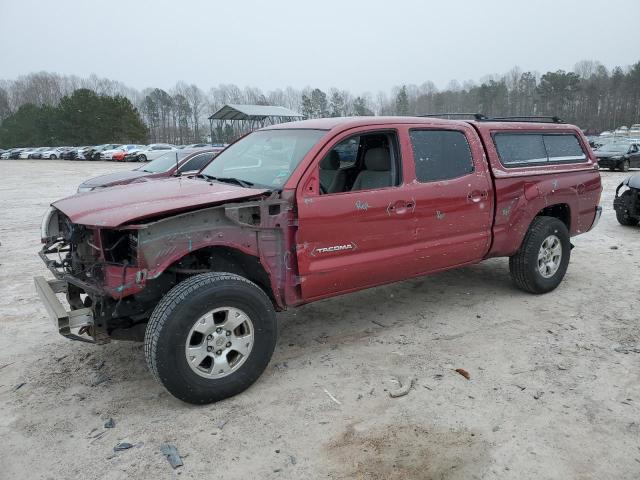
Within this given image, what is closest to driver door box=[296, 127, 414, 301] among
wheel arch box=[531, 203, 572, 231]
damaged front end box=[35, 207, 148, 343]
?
damaged front end box=[35, 207, 148, 343]

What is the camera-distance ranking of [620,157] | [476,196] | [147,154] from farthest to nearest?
1. [147,154]
2. [620,157]
3. [476,196]

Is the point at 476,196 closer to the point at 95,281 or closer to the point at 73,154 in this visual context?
the point at 95,281

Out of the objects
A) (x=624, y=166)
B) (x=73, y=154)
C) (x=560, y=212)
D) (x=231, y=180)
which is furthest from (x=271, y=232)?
(x=73, y=154)

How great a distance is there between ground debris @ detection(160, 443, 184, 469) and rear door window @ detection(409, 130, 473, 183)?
2.73 metres

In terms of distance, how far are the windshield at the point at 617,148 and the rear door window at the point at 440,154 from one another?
2034cm

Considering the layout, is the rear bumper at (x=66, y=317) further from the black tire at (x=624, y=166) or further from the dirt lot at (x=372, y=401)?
the black tire at (x=624, y=166)

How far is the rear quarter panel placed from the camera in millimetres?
4836

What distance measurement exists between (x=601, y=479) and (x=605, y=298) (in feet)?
10.4

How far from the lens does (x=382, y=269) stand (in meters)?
4.05

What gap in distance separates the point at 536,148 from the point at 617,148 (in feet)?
64.3

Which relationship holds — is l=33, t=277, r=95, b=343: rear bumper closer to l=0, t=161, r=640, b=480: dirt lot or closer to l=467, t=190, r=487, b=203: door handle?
l=0, t=161, r=640, b=480: dirt lot

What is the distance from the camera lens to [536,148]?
530cm

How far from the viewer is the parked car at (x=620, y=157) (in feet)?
68.4

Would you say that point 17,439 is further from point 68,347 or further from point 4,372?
point 68,347
